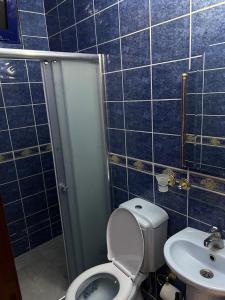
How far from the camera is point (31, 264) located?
2316 millimetres

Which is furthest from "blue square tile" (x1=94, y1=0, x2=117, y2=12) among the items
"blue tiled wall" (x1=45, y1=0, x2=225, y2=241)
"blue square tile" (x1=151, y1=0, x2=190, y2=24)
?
"blue square tile" (x1=151, y1=0, x2=190, y2=24)

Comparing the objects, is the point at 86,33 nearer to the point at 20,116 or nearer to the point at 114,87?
the point at 114,87

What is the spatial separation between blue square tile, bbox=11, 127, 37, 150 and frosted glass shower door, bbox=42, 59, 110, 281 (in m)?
0.80

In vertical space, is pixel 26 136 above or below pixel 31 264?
above

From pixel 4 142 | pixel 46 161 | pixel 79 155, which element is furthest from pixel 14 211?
pixel 79 155

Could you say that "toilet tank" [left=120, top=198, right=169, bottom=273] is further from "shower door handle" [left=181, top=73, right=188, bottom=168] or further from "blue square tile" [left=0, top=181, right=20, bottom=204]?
"blue square tile" [left=0, top=181, right=20, bottom=204]

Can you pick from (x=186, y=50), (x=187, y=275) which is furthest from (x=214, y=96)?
(x=187, y=275)

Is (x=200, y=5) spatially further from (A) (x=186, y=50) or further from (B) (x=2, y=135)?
(B) (x=2, y=135)

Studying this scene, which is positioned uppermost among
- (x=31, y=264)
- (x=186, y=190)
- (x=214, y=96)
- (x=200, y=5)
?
(x=200, y=5)

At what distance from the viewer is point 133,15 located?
1.40 meters

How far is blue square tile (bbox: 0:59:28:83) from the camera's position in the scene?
2.08 meters

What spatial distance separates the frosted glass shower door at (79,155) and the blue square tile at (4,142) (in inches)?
31.7

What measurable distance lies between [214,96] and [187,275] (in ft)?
2.78

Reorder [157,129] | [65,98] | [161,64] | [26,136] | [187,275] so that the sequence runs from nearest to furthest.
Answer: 1. [187,275]
2. [161,64]
3. [157,129]
4. [65,98]
5. [26,136]
